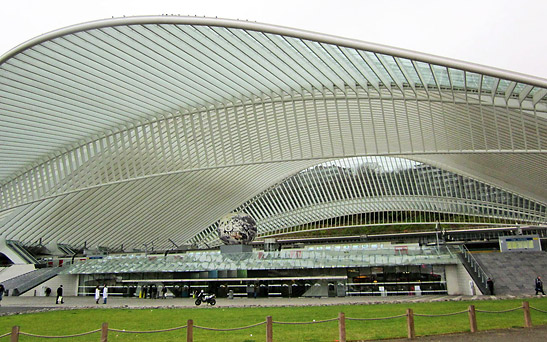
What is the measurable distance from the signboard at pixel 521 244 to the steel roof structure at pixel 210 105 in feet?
20.9

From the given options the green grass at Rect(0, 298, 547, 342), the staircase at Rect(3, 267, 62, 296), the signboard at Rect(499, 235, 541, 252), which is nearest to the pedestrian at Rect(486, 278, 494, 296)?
the green grass at Rect(0, 298, 547, 342)

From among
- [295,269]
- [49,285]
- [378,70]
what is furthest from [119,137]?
[378,70]

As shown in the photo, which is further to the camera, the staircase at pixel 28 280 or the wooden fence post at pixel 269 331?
the staircase at pixel 28 280

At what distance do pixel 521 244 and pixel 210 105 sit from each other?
948 inches

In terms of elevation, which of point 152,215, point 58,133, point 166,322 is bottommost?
point 166,322

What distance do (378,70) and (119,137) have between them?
21.5m

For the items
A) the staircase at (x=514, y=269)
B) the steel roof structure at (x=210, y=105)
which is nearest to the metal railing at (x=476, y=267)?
the staircase at (x=514, y=269)

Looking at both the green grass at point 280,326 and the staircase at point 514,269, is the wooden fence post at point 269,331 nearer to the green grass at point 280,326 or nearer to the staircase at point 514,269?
the green grass at point 280,326

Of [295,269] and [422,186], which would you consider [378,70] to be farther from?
[422,186]

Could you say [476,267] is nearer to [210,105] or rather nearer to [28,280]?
[210,105]

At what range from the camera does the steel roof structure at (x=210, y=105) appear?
69.0ft

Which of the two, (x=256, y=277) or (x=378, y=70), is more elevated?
(x=378, y=70)

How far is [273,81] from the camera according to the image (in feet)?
86.9

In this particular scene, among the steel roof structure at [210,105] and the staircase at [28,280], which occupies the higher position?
the steel roof structure at [210,105]
